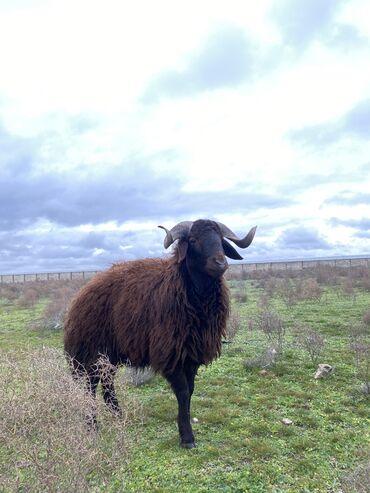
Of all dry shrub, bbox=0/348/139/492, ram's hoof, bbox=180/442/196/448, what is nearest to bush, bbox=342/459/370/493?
dry shrub, bbox=0/348/139/492

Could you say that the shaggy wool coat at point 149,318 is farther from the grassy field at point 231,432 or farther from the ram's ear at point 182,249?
the grassy field at point 231,432

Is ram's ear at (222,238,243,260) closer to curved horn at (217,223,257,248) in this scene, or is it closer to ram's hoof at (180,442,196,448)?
curved horn at (217,223,257,248)

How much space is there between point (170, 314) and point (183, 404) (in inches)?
51.4

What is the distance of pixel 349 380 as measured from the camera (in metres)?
9.90

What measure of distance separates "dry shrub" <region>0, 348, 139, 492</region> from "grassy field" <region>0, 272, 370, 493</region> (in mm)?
14

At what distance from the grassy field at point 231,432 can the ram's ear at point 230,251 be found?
2.62 meters

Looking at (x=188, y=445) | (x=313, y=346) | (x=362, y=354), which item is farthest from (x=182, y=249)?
(x=362, y=354)

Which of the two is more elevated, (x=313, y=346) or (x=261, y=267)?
(x=261, y=267)

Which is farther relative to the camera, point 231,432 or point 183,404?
point 231,432

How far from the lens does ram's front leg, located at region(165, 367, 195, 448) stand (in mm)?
7152

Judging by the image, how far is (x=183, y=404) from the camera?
723 centimetres

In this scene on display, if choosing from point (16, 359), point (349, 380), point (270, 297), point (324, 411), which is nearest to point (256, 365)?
point (349, 380)

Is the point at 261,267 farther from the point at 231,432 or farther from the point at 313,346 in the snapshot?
the point at 231,432

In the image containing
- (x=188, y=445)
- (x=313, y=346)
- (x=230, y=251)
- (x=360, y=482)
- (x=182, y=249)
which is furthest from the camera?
(x=313, y=346)
